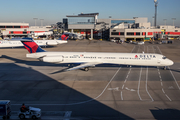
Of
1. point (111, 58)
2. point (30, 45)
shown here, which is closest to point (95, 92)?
point (111, 58)

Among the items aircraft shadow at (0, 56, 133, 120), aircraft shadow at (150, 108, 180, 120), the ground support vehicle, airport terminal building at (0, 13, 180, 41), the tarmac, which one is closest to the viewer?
the ground support vehicle

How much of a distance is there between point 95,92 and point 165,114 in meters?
8.57

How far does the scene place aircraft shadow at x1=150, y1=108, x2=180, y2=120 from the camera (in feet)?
49.2

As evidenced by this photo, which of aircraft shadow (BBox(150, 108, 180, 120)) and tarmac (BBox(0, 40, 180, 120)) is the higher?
tarmac (BBox(0, 40, 180, 120))

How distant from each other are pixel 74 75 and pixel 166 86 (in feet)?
48.1

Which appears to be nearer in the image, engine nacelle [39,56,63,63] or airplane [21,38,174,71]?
engine nacelle [39,56,63,63]

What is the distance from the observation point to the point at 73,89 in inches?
867

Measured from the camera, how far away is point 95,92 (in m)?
21.0

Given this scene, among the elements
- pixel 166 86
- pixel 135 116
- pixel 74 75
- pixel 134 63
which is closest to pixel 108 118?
pixel 135 116

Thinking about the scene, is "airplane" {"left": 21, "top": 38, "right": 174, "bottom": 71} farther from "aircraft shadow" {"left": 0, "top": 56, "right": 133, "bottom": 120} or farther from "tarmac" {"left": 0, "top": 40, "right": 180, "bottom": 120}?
"aircraft shadow" {"left": 0, "top": 56, "right": 133, "bottom": 120}

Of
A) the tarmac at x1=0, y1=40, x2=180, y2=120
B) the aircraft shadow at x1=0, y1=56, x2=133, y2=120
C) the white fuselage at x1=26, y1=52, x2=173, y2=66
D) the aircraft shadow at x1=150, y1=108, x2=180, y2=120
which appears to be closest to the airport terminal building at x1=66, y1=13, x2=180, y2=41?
the tarmac at x1=0, y1=40, x2=180, y2=120

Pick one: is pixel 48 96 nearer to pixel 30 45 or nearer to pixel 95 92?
pixel 95 92

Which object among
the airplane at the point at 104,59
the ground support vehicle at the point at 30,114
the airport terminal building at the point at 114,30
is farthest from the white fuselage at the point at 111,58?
the airport terminal building at the point at 114,30

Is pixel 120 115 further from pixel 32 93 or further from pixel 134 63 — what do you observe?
pixel 134 63
